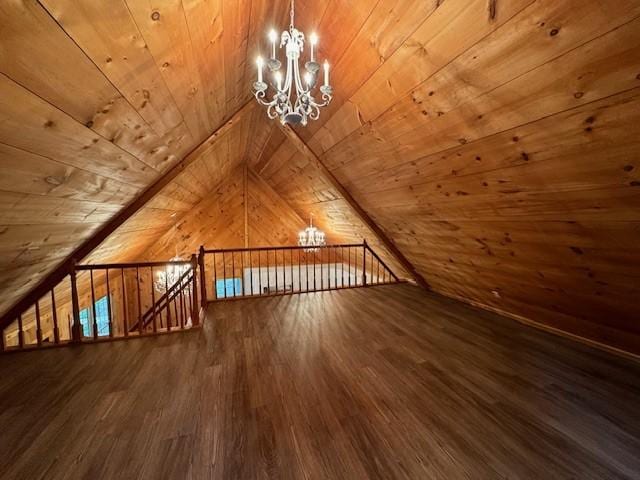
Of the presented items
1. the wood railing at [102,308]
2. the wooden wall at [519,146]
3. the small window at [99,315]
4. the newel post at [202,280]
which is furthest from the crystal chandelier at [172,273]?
the wooden wall at [519,146]

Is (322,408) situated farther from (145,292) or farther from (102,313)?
(102,313)

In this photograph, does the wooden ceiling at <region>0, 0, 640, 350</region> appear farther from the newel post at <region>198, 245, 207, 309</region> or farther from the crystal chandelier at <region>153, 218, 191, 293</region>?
the crystal chandelier at <region>153, 218, 191, 293</region>

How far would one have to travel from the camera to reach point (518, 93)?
1.36 m

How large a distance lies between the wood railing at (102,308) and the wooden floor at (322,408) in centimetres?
22

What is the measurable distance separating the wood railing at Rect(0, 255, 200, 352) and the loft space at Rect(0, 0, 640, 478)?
0.12 meters

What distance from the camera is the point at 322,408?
68.5 inches

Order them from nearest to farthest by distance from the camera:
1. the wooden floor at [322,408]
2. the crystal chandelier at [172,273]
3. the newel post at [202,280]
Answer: the wooden floor at [322,408], the newel post at [202,280], the crystal chandelier at [172,273]

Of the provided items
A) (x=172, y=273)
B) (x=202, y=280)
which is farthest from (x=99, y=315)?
(x=202, y=280)

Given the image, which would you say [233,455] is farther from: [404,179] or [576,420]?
[404,179]

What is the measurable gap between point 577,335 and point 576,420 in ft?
5.05

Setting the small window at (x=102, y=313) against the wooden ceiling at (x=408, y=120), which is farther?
the small window at (x=102, y=313)

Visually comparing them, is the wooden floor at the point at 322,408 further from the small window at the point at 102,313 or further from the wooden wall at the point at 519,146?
the small window at the point at 102,313

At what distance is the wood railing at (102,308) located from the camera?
2.68 metres

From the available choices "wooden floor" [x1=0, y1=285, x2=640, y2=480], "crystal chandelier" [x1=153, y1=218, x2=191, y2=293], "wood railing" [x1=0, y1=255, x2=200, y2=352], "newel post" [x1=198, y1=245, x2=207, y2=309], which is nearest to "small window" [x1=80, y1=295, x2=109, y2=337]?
"wood railing" [x1=0, y1=255, x2=200, y2=352]
